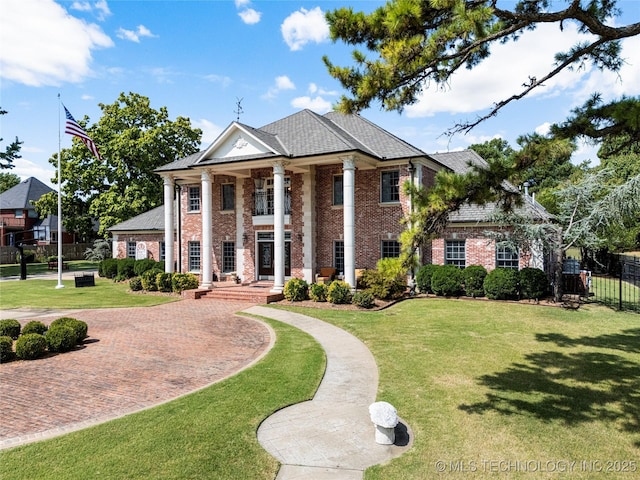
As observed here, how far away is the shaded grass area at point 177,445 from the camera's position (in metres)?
5.18

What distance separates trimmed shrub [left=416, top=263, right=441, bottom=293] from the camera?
19.5 metres

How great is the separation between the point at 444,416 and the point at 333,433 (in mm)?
1948

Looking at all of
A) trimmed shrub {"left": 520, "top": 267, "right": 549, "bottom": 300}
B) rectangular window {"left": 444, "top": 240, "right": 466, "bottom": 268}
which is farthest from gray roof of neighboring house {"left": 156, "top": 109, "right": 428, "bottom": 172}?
trimmed shrub {"left": 520, "top": 267, "right": 549, "bottom": 300}

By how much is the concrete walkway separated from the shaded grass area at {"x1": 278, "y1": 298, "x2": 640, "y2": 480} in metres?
0.28

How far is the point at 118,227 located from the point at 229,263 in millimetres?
12972

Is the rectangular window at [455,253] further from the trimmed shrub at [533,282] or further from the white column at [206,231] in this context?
the white column at [206,231]

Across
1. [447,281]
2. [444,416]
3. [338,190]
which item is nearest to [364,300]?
[447,281]

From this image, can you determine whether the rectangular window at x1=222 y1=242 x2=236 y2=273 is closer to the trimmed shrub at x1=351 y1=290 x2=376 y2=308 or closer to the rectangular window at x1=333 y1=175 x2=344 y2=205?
the rectangular window at x1=333 y1=175 x2=344 y2=205

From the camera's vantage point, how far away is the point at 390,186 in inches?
820

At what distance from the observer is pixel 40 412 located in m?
7.02

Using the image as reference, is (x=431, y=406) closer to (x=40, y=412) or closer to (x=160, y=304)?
(x=40, y=412)

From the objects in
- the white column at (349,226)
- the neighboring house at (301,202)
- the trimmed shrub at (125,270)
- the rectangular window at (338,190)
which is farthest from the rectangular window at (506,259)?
the trimmed shrub at (125,270)

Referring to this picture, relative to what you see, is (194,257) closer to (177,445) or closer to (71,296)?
(71,296)

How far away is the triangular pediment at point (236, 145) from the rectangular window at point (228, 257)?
5474 mm
